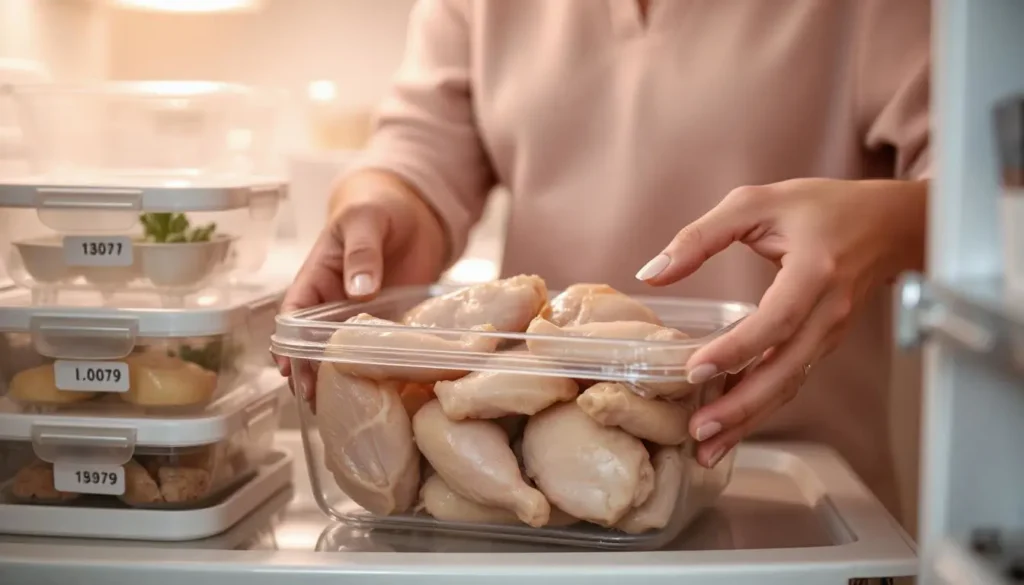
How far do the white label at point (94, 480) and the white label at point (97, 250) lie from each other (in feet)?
0.39

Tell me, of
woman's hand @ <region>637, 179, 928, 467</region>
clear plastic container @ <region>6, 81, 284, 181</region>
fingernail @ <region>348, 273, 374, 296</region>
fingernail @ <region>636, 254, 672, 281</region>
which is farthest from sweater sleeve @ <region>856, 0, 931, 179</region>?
clear plastic container @ <region>6, 81, 284, 181</region>

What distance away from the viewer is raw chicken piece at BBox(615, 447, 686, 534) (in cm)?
54

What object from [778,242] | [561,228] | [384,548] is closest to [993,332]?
[778,242]

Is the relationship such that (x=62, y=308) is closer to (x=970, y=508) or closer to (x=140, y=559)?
(x=140, y=559)

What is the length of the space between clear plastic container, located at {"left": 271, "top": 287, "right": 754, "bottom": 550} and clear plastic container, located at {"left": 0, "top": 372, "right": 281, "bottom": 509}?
59mm

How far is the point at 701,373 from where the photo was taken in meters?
0.51

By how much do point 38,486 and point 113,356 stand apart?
8 cm

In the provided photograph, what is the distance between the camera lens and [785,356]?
55 centimetres

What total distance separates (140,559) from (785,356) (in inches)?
13.3

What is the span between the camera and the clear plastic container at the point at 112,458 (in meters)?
0.59

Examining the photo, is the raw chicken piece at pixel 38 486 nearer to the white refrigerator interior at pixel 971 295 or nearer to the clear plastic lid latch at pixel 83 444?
the clear plastic lid latch at pixel 83 444

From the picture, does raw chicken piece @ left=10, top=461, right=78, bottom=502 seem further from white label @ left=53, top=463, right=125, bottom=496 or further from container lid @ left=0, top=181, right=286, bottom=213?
container lid @ left=0, top=181, right=286, bottom=213

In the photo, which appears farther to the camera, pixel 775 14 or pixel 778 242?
pixel 775 14

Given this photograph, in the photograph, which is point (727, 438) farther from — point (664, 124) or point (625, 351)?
point (664, 124)
